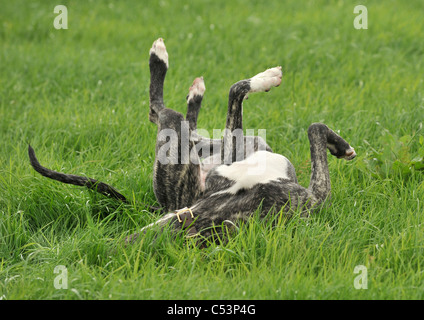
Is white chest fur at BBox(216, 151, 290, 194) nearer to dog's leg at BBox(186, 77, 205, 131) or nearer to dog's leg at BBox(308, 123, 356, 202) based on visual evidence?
dog's leg at BBox(308, 123, 356, 202)

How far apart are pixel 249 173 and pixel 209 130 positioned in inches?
74.9

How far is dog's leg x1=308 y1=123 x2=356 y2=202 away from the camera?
462 centimetres

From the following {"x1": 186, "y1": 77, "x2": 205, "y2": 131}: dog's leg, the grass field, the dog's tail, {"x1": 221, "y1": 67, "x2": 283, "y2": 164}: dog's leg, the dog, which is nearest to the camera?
the grass field

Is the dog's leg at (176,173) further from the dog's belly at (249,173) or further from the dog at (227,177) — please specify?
the dog's belly at (249,173)

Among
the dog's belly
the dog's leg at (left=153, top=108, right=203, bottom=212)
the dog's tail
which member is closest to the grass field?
the dog's tail

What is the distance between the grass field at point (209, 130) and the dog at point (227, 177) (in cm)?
17

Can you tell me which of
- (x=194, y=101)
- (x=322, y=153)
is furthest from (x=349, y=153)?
(x=194, y=101)

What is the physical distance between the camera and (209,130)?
629 centimetres

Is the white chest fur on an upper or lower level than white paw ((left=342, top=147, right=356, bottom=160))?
lower

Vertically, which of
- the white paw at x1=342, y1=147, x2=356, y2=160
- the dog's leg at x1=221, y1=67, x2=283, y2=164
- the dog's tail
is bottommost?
the dog's tail

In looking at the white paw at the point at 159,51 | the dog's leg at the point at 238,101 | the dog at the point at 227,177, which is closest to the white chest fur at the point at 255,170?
the dog at the point at 227,177

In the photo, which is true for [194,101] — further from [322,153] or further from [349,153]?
[349,153]

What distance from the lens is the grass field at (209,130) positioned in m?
3.91
